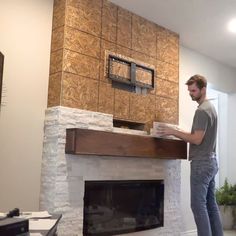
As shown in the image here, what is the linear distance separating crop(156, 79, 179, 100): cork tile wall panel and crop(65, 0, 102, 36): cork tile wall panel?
958 mm

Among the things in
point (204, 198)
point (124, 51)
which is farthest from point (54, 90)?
point (204, 198)

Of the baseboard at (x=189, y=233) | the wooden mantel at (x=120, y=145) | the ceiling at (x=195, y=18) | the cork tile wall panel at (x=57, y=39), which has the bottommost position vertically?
the baseboard at (x=189, y=233)

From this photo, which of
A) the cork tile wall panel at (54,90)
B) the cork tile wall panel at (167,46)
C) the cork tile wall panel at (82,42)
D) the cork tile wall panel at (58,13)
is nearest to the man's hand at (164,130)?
the cork tile wall panel at (167,46)

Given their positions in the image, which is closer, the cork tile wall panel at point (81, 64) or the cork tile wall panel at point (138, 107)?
the cork tile wall panel at point (81, 64)

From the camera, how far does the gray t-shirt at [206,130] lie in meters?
2.82

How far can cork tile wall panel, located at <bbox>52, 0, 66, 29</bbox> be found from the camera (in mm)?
2820

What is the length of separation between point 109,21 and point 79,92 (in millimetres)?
815

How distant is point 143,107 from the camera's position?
3408 millimetres

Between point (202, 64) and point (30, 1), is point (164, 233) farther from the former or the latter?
point (30, 1)

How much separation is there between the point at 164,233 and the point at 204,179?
42.6 inches

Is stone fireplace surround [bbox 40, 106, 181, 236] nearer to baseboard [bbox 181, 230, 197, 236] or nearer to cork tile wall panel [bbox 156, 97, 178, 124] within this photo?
cork tile wall panel [bbox 156, 97, 178, 124]

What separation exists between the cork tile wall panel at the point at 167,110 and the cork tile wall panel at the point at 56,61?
49.6 inches

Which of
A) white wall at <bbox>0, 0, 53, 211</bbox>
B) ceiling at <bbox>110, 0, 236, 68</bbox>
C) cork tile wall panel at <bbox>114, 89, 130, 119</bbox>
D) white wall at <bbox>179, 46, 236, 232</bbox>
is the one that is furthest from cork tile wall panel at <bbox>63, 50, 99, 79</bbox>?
white wall at <bbox>179, 46, 236, 232</bbox>

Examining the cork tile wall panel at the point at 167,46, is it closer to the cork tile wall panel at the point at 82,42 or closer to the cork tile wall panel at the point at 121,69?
the cork tile wall panel at the point at 121,69
